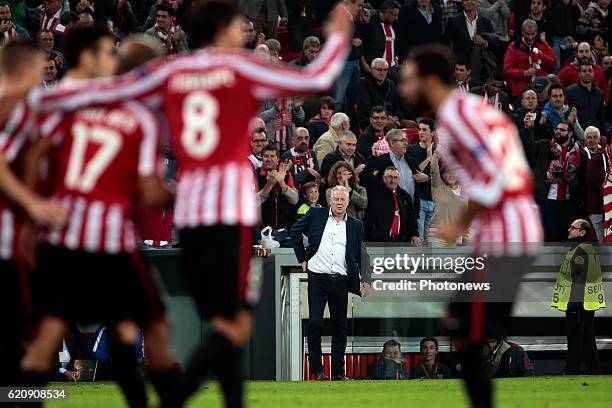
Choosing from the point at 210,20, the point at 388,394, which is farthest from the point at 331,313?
the point at 210,20

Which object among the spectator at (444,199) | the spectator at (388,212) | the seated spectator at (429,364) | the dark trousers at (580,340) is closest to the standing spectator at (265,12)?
the spectator at (388,212)

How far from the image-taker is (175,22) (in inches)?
746

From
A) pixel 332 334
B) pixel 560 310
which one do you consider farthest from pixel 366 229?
pixel 560 310

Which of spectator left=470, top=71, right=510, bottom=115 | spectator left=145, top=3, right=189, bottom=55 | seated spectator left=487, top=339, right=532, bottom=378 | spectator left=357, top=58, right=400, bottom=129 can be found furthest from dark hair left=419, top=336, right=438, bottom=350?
spectator left=145, top=3, right=189, bottom=55

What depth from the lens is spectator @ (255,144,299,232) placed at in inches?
636

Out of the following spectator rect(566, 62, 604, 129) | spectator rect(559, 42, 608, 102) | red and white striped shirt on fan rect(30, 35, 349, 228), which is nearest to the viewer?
red and white striped shirt on fan rect(30, 35, 349, 228)

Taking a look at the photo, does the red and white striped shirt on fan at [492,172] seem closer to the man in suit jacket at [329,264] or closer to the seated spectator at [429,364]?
the man in suit jacket at [329,264]

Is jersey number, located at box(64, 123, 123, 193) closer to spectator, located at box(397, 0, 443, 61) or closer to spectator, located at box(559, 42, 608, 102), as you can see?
spectator, located at box(397, 0, 443, 61)

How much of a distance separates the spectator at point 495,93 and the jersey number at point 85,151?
12.2 m

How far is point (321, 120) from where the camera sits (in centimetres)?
1797

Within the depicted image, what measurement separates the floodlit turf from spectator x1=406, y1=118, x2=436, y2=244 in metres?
2.97

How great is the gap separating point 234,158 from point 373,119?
1089 cm

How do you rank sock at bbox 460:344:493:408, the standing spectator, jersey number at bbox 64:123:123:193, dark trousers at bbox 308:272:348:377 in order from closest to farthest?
1. jersey number at bbox 64:123:123:193
2. sock at bbox 460:344:493:408
3. dark trousers at bbox 308:272:348:377
4. the standing spectator

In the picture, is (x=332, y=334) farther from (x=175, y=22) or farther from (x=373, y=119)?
(x=175, y=22)
